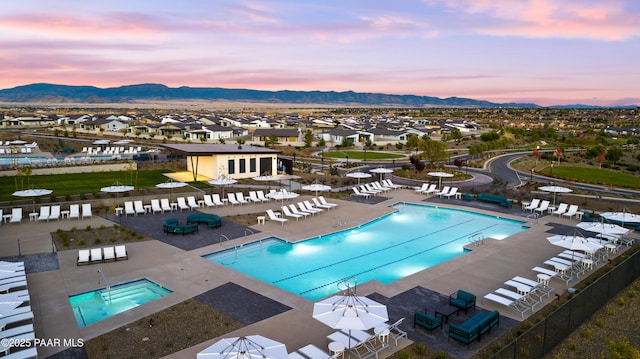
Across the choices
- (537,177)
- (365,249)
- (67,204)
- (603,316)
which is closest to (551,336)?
(603,316)

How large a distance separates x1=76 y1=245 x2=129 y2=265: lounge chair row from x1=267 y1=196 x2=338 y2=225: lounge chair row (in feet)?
26.6

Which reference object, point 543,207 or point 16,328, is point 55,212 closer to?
point 16,328

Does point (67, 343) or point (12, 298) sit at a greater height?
point (12, 298)

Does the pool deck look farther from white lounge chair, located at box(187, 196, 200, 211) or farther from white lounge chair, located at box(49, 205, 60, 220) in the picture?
white lounge chair, located at box(187, 196, 200, 211)

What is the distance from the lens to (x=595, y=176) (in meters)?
40.6

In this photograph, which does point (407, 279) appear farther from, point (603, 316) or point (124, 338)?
point (124, 338)

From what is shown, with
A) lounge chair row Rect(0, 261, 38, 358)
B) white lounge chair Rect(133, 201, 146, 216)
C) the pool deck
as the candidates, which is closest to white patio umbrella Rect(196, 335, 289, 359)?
the pool deck

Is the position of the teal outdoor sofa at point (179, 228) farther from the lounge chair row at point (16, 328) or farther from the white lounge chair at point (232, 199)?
the lounge chair row at point (16, 328)

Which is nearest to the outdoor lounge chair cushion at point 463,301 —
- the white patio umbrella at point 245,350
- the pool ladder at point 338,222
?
the white patio umbrella at point 245,350

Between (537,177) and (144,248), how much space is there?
116 feet

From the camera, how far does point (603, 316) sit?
1315 cm

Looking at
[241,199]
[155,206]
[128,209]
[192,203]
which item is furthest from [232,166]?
[128,209]

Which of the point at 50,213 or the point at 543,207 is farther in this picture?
the point at 543,207

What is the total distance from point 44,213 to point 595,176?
1693 inches
